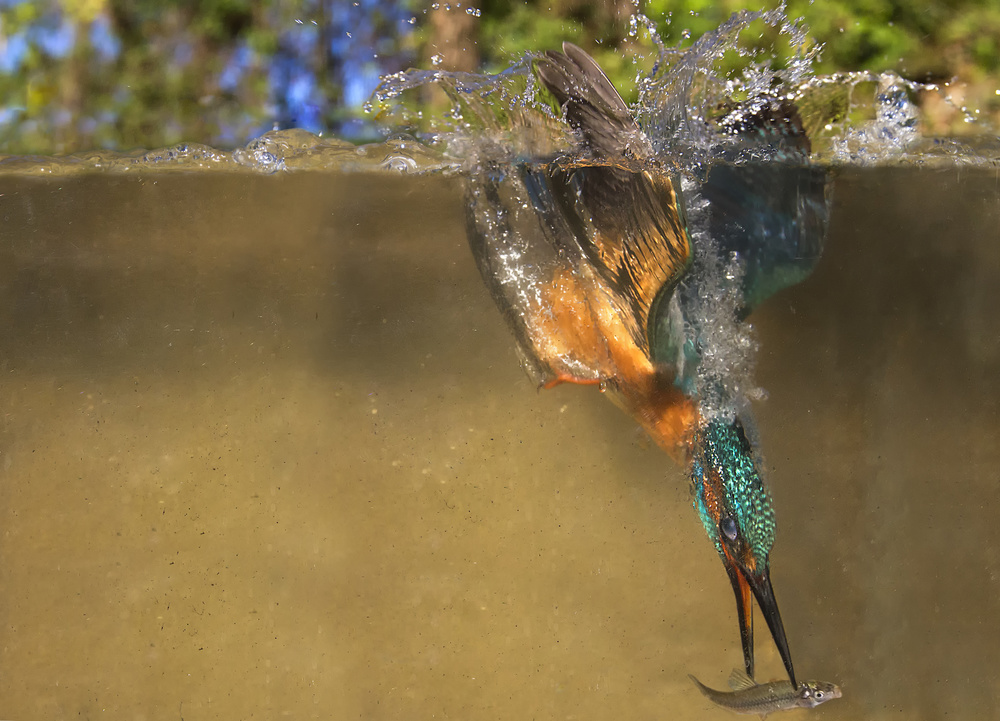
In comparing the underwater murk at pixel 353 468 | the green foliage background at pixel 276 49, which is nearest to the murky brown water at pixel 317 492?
the underwater murk at pixel 353 468

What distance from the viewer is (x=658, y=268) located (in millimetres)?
1547

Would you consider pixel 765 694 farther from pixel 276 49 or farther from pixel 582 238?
pixel 276 49

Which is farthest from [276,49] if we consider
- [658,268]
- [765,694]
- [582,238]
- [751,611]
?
[765,694]

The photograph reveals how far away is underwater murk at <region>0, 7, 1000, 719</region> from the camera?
4.92ft

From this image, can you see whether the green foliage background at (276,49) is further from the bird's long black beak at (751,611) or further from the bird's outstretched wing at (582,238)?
the bird's long black beak at (751,611)

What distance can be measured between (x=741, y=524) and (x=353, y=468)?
0.77 metres

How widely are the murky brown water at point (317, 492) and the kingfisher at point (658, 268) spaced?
0.16ft

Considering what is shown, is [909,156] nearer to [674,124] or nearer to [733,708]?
[674,124]

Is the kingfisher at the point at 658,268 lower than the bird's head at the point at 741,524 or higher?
higher

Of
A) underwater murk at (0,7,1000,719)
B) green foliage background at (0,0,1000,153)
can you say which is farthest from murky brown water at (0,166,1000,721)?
green foliage background at (0,0,1000,153)

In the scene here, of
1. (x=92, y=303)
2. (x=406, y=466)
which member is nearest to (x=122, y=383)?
(x=92, y=303)

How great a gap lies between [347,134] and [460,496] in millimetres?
1734

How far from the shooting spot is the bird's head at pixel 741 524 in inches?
61.2

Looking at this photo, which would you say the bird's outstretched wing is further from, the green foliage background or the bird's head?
the green foliage background
